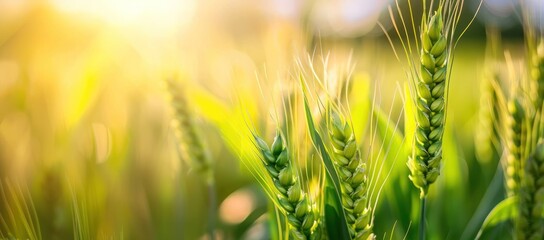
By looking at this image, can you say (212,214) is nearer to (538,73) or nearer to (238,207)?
(238,207)

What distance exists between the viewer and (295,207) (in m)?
0.41

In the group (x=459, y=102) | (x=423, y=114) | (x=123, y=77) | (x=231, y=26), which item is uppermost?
(x=423, y=114)

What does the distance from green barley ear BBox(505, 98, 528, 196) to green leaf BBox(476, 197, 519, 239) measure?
1 cm

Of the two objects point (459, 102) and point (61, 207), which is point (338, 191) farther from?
point (459, 102)

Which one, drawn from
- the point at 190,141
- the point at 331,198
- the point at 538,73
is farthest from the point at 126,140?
the point at 538,73

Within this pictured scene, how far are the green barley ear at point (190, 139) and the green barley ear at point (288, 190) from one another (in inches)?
10.6

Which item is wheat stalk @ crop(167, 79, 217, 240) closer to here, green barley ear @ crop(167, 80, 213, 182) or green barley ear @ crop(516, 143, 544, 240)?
green barley ear @ crop(167, 80, 213, 182)

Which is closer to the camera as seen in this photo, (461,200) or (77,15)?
(461,200)

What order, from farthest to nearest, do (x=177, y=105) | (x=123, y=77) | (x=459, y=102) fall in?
(x=459, y=102), (x=123, y=77), (x=177, y=105)

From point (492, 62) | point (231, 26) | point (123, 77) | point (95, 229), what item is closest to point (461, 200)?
point (492, 62)

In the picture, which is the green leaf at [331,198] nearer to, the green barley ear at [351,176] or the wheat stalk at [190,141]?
the green barley ear at [351,176]

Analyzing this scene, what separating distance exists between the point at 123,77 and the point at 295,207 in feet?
2.73

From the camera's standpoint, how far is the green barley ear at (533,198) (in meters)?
0.51

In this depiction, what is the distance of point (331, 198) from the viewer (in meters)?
0.50
